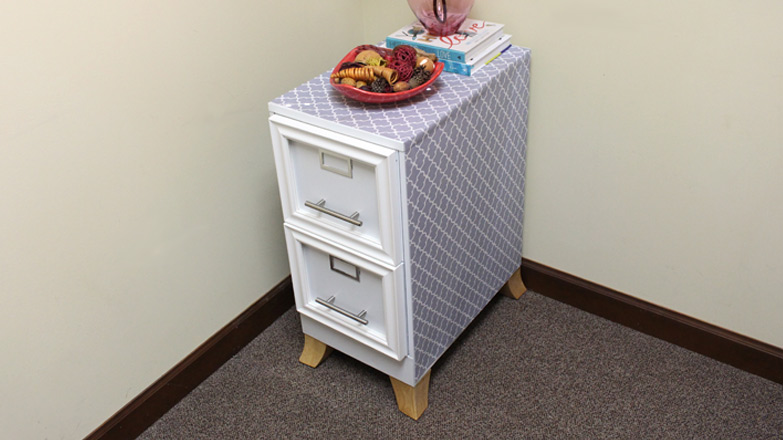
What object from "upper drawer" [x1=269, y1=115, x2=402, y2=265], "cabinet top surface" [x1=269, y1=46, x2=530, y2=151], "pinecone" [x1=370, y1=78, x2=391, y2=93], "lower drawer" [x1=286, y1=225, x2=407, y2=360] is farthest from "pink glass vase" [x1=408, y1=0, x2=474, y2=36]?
"lower drawer" [x1=286, y1=225, x2=407, y2=360]

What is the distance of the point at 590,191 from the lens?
5.83 feet

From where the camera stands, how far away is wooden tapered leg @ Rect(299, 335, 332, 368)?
1821mm

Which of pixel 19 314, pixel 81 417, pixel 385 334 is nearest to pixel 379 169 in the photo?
pixel 385 334

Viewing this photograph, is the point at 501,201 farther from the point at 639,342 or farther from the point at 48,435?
the point at 48,435

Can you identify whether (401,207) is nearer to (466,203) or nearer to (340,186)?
(340,186)

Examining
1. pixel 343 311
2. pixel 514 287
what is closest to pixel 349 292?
pixel 343 311

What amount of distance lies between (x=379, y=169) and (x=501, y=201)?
517mm

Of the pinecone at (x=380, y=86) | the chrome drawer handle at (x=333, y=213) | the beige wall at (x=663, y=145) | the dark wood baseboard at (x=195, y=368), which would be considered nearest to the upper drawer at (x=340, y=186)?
the chrome drawer handle at (x=333, y=213)

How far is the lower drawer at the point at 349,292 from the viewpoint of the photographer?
59.9 inches

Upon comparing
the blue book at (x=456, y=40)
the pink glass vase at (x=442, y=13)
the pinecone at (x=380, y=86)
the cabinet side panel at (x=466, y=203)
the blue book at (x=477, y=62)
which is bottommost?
the cabinet side panel at (x=466, y=203)

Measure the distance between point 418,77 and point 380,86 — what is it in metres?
0.08

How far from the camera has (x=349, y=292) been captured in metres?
1.62

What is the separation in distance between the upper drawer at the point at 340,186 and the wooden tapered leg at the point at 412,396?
370mm

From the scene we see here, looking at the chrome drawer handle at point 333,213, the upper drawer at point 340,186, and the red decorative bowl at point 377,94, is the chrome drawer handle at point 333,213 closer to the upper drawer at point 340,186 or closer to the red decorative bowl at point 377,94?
the upper drawer at point 340,186
